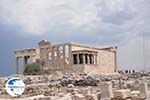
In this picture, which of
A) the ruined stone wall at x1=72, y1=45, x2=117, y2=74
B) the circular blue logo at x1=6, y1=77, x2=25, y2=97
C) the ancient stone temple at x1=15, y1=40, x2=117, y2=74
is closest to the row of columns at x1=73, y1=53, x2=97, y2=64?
the ancient stone temple at x1=15, y1=40, x2=117, y2=74

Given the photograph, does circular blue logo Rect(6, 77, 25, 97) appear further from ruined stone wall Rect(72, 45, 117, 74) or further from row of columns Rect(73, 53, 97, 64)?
row of columns Rect(73, 53, 97, 64)

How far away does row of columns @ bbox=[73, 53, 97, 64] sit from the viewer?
285 feet

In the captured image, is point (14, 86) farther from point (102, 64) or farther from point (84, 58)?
point (102, 64)

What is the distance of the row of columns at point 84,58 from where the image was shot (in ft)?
285

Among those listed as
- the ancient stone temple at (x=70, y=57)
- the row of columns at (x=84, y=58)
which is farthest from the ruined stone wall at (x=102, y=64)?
the row of columns at (x=84, y=58)

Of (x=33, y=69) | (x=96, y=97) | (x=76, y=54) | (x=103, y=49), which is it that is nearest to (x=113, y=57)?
(x=103, y=49)

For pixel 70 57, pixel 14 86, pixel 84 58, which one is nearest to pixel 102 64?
pixel 84 58

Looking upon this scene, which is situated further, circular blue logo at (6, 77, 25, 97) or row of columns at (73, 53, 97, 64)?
row of columns at (73, 53, 97, 64)

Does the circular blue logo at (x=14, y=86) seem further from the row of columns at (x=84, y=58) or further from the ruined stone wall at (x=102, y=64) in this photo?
the row of columns at (x=84, y=58)

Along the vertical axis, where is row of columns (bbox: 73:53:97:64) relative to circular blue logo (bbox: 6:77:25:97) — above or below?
above

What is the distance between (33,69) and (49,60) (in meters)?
6.08

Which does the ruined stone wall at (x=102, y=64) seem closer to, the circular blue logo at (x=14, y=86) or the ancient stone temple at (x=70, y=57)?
the ancient stone temple at (x=70, y=57)

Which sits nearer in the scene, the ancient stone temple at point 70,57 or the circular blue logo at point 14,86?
the circular blue logo at point 14,86

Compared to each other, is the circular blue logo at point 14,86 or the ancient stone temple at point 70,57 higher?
the ancient stone temple at point 70,57
